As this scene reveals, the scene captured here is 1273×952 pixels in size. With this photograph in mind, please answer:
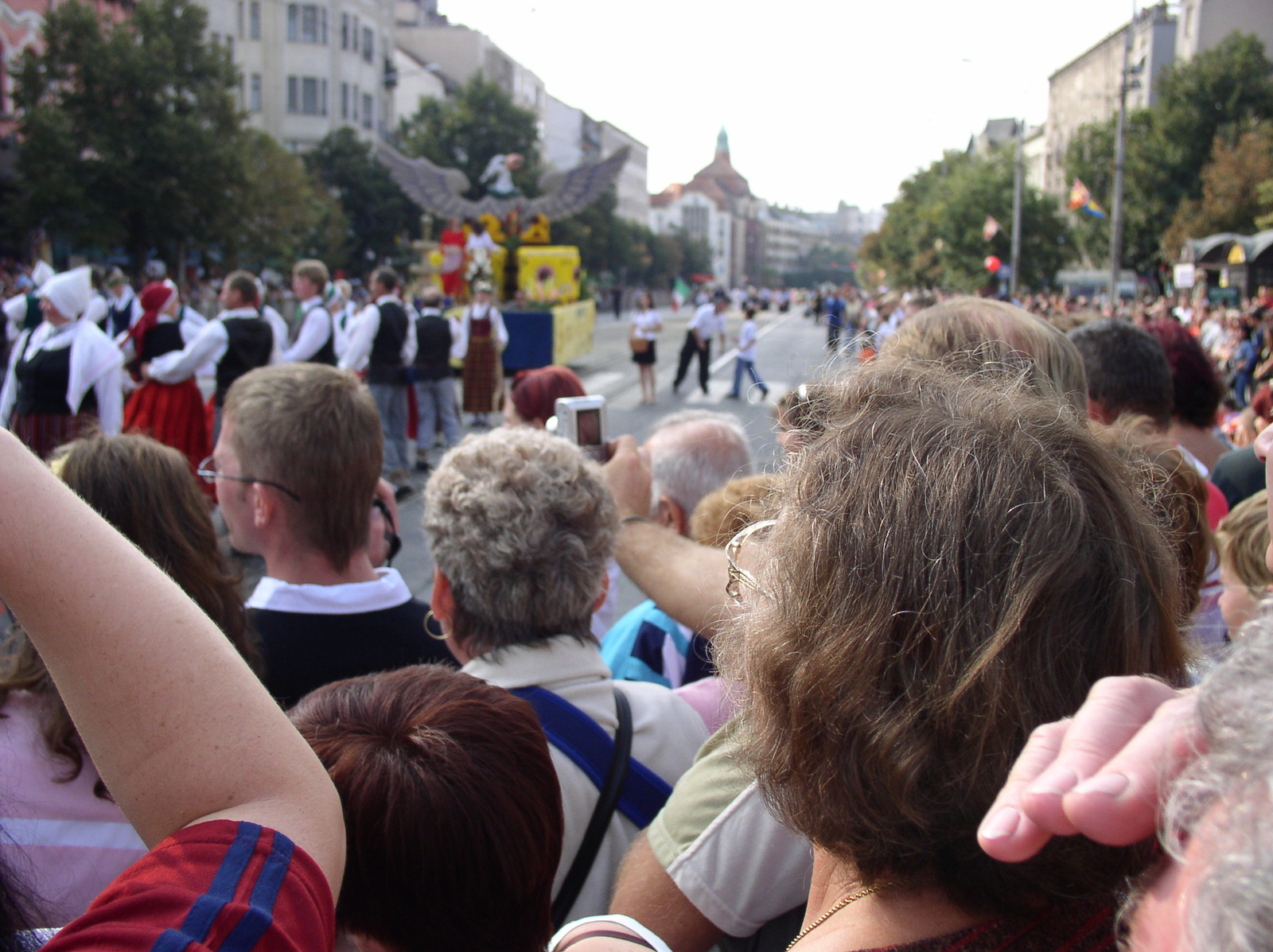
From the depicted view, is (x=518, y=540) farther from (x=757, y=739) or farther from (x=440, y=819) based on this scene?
(x=757, y=739)

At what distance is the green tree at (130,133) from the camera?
2980 cm

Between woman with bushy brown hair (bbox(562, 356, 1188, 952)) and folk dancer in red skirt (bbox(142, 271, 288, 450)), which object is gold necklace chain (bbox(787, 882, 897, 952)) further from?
folk dancer in red skirt (bbox(142, 271, 288, 450))

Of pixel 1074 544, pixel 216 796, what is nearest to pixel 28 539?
pixel 216 796

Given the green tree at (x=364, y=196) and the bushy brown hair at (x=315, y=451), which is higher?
the green tree at (x=364, y=196)

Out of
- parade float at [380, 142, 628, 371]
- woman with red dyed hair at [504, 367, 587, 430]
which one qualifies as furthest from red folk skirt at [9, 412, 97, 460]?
parade float at [380, 142, 628, 371]

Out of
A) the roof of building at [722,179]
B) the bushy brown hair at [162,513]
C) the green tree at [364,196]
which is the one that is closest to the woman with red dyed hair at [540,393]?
the bushy brown hair at [162,513]

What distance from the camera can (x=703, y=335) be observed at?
668 inches

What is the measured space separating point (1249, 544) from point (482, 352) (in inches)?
437

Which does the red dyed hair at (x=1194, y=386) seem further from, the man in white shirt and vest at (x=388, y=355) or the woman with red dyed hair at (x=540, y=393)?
the man in white shirt and vest at (x=388, y=355)

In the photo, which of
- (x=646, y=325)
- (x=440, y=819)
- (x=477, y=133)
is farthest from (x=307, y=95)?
(x=440, y=819)

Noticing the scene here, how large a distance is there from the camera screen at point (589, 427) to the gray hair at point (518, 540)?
74cm

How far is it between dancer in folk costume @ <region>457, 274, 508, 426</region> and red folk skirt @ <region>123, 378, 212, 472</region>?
505 cm

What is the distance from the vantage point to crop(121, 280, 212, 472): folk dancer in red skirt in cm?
773

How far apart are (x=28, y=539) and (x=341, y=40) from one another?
6201cm
